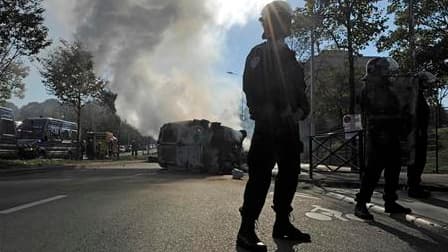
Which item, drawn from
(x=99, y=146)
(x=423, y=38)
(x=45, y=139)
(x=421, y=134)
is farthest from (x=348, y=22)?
(x=99, y=146)

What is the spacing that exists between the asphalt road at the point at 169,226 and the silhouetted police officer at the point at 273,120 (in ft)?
1.31

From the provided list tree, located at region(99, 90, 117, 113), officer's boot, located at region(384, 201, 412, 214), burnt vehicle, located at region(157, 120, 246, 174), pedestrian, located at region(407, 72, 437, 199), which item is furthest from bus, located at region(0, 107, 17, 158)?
officer's boot, located at region(384, 201, 412, 214)

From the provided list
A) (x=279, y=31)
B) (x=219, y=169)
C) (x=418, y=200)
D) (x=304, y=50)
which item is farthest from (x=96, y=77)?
(x=279, y=31)

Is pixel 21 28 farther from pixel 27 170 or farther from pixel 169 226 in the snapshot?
pixel 169 226

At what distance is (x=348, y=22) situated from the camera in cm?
2003

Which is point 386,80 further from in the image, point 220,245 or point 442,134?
point 442,134

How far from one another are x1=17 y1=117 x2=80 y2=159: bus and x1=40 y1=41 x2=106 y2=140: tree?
1.55m

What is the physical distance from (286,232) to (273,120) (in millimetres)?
1046

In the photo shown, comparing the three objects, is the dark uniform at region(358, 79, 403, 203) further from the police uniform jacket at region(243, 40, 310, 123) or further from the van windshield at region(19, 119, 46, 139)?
the van windshield at region(19, 119, 46, 139)

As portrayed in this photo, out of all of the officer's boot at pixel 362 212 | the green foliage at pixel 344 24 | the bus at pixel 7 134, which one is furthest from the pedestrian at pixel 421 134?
the bus at pixel 7 134

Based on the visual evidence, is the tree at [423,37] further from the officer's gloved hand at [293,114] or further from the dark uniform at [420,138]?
the officer's gloved hand at [293,114]

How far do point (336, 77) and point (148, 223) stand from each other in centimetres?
3663

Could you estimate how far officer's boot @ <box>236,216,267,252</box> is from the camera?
4.57 metres

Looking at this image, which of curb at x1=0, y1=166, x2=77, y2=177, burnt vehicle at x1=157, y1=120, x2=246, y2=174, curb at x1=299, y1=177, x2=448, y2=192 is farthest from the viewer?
burnt vehicle at x1=157, y1=120, x2=246, y2=174
